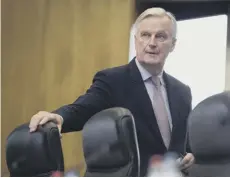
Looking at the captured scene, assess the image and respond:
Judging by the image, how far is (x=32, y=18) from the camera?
1.53 m

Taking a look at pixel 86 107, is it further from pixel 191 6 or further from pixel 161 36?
pixel 191 6

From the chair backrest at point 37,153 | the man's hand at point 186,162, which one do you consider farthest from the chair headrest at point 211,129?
the chair backrest at point 37,153

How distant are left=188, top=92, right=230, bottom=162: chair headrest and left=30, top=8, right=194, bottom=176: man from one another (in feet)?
1.13

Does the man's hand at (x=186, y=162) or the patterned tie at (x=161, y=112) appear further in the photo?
the patterned tie at (x=161, y=112)

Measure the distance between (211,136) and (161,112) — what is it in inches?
18.8

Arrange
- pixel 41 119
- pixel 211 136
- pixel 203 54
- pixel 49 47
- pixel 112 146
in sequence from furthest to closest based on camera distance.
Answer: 1. pixel 49 47
2. pixel 203 54
3. pixel 41 119
4. pixel 112 146
5. pixel 211 136

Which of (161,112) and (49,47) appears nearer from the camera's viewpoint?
(161,112)

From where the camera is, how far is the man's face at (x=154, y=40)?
1257 millimetres

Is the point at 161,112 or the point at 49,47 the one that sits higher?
the point at 49,47

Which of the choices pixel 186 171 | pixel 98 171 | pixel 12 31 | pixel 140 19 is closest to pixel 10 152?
pixel 98 171

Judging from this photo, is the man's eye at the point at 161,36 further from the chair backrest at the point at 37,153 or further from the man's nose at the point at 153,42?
the chair backrest at the point at 37,153

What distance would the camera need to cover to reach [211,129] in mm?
776

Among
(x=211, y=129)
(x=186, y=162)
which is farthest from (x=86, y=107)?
(x=211, y=129)

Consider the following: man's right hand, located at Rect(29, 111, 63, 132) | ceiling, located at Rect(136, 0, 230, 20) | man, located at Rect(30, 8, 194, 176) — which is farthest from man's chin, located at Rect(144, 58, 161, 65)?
man's right hand, located at Rect(29, 111, 63, 132)
